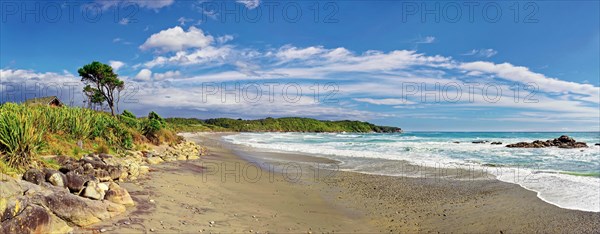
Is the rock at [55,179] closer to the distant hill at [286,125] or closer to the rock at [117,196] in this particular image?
the rock at [117,196]

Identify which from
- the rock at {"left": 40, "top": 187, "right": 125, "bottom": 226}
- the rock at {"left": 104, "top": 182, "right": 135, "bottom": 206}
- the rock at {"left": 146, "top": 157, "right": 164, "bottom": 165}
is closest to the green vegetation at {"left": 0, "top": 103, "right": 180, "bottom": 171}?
the rock at {"left": 40, "top": 187, "right": 125, "bottom": 226}

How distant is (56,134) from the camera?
13.1 m

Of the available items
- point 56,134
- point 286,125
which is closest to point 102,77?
point 56,134

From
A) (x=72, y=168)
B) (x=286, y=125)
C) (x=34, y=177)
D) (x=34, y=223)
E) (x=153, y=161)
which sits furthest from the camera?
(x=286, y=125)

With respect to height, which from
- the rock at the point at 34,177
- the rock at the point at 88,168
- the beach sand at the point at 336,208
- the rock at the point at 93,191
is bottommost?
the beach sand at the point at 336,208

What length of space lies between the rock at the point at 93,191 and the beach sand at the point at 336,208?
2.33 feet

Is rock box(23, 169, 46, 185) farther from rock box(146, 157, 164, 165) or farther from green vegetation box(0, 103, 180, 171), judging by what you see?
rock box(146, 157, 164, 165)

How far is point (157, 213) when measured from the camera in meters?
6.77

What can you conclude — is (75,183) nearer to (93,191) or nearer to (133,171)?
(93,191)

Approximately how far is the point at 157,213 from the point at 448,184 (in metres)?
9.48

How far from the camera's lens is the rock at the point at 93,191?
6.46 metres

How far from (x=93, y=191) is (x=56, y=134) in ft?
27.7

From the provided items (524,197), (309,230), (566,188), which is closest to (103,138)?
(309,230)

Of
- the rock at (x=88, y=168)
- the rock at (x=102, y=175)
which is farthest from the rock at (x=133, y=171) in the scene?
the rock at (x=88, y=168)
